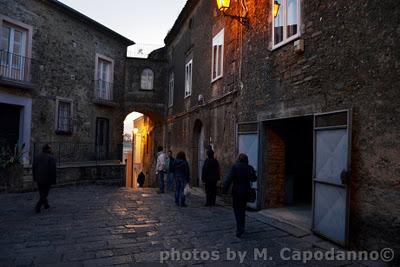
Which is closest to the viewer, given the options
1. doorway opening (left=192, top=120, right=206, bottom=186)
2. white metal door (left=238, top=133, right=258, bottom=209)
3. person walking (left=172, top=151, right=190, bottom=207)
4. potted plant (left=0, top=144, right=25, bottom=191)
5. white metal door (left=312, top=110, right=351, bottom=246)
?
white metal door (left=312, top=110, right=351, bottom=246)

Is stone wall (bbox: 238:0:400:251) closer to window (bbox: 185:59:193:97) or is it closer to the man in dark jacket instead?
the man in dark jacket

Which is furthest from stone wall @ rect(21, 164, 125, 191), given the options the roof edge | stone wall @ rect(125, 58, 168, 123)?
the roof edge

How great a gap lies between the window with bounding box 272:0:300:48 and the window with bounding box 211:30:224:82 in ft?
11.8

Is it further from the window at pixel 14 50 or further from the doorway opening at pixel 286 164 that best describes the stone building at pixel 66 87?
the doorway opening at pixel 286 164

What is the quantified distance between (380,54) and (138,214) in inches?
231

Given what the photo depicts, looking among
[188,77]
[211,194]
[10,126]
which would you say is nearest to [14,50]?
[10,126]

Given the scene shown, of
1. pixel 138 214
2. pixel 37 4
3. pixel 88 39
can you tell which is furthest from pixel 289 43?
pixel 88 39

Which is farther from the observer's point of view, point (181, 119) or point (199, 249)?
point (181, 119)

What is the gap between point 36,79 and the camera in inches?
549

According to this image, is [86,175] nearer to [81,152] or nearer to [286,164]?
[81,152]

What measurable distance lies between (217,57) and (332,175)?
283 inches

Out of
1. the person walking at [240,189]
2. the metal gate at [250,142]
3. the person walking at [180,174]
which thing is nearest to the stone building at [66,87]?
the person walking at [180,174]

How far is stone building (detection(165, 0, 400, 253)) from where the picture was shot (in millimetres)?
4809

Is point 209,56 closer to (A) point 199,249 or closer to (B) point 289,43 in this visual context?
(B) point 289,43
